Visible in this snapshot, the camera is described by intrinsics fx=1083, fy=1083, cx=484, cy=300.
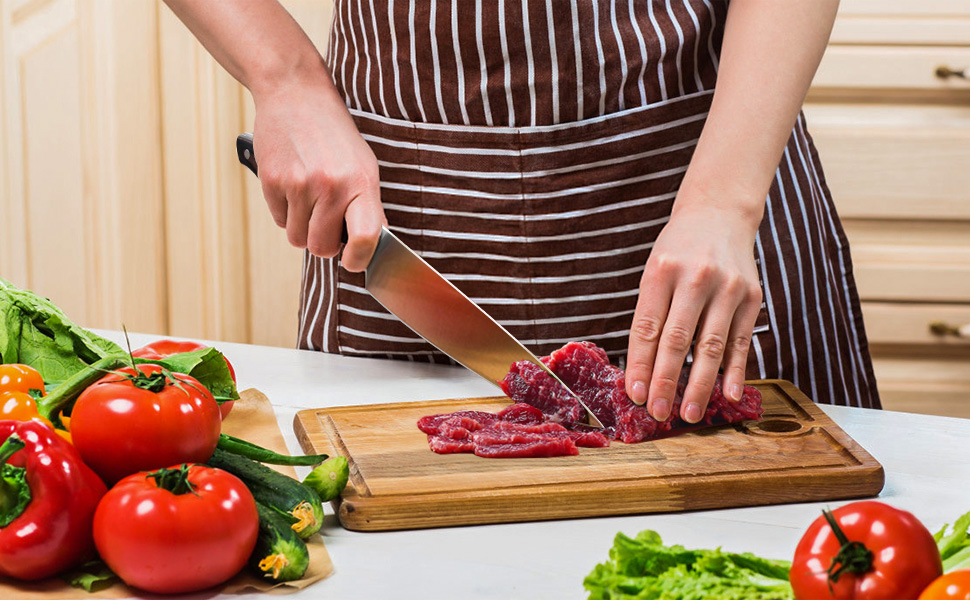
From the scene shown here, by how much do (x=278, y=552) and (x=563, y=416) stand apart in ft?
1.53

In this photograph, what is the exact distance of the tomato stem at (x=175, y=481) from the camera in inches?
32.0

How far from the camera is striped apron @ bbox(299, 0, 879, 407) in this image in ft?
4.54

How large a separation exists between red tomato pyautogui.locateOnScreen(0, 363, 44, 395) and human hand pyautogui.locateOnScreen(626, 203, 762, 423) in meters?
0.61

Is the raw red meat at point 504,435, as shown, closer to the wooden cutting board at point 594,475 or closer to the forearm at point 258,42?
the wooden cutting board at point 594,475

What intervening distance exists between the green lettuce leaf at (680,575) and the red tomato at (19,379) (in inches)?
23.8

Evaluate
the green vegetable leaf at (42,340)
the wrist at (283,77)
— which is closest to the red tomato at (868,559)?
the green vegetable leaf at (42,340)

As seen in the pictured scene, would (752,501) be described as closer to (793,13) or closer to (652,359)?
(652,359)

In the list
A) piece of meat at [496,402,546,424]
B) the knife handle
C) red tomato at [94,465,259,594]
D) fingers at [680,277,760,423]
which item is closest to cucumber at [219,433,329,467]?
red tomato at [94,465,259,594]

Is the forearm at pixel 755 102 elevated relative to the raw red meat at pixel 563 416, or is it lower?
elevated

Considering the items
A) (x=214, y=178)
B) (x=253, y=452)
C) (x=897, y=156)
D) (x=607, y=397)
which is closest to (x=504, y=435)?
(x=607, y=397)

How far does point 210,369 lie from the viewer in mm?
1119

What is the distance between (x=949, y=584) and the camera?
639 mm

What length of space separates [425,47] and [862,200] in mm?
1487

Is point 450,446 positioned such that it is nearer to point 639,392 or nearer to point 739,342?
point 639,392
